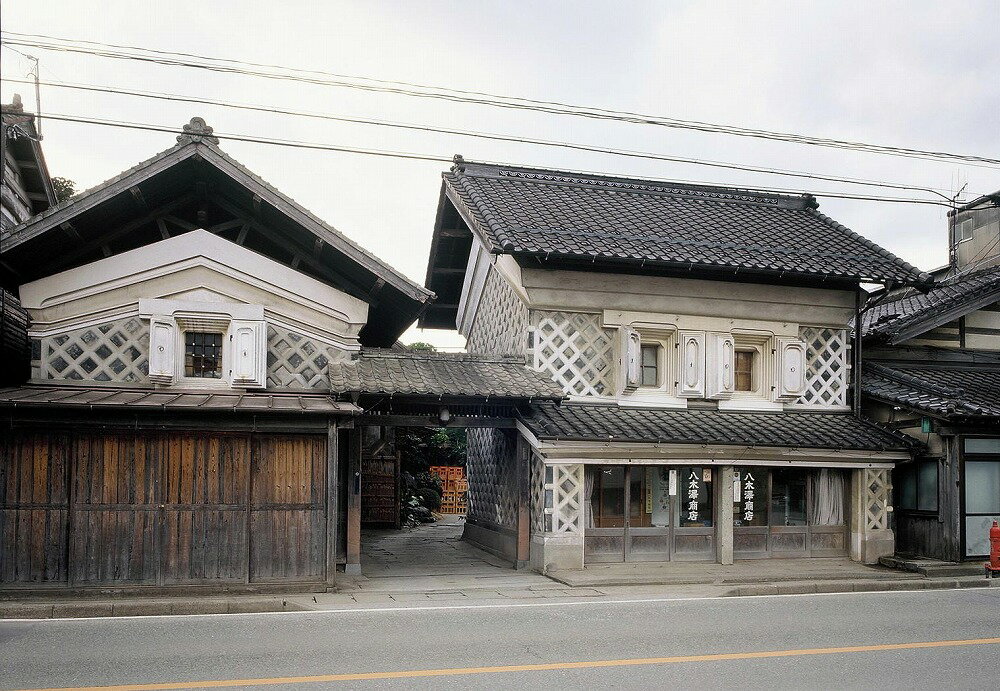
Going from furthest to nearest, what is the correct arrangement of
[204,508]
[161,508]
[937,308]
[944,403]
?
[937,308] → [944,403] → [204,508] → [161,508]

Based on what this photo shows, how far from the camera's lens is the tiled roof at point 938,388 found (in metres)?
17.5

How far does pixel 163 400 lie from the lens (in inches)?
547

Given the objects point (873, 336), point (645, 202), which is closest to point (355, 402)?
point (645, 202)

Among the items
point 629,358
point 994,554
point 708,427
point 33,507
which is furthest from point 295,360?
point 994,554

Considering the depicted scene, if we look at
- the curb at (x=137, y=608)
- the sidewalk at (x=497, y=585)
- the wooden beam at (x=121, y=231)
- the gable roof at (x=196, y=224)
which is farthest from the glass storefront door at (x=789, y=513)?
the wooden beam at (x=121, y=231)

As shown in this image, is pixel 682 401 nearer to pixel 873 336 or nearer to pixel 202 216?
pixel 873 336

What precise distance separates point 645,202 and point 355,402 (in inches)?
376

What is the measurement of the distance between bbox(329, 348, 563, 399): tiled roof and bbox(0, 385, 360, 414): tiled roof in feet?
2.41

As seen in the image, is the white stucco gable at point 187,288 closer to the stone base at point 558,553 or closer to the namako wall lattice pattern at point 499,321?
the namako wall lattice pattern at point 499,321

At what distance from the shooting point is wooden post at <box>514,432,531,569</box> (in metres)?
17.2

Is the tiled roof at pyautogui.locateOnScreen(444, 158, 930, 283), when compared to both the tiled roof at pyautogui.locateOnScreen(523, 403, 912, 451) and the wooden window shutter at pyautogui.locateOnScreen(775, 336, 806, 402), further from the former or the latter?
the tiled roof at pyautogui.locateOnScreen(523, 403, 912, 451)

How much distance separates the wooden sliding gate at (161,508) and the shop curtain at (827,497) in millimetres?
10452

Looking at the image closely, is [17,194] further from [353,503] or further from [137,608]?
[137,608]

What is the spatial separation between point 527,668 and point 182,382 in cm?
900
